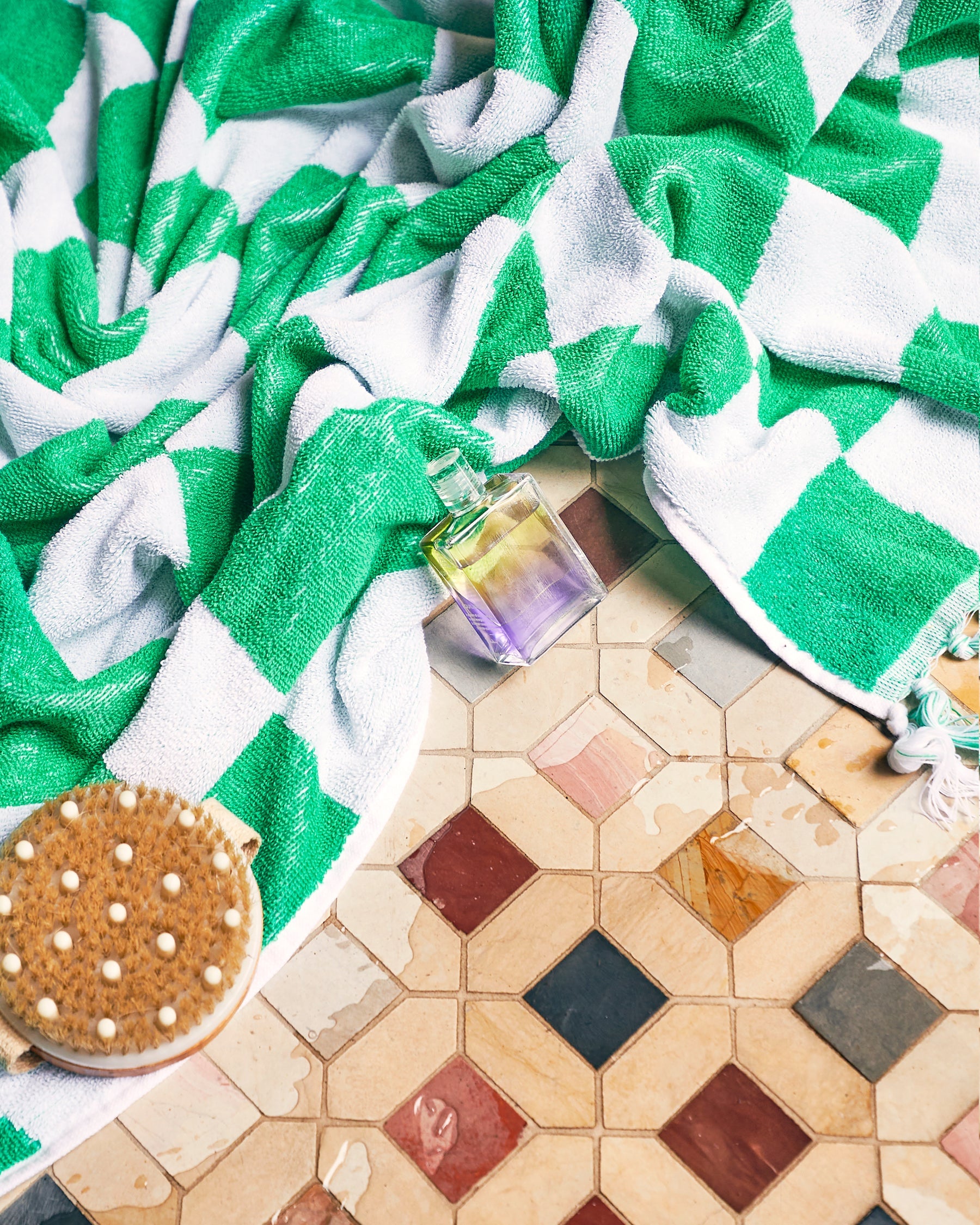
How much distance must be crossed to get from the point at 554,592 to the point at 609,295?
27 centimetres

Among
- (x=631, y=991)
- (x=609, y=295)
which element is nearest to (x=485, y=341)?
(x=609, y=295)

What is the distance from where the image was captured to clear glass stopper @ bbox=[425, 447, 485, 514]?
2.70 ft

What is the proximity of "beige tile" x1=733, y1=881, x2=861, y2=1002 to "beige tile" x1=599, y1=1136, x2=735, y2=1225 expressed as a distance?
15cm

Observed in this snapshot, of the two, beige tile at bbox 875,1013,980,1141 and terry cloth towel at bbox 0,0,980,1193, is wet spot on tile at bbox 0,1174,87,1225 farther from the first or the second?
beige tile at bbox 875,1013,980,1141

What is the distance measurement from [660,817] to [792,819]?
115 millimetres

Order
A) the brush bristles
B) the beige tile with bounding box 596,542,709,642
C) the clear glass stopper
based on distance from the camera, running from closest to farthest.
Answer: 1. the brush bristles
2. the clear glass stopper
3. the beige tile with bounding box 596,542,709,642

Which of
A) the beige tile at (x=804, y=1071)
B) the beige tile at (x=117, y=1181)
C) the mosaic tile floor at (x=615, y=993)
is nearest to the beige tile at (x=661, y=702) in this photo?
the mosaic tile floor at (x=615, y=993)

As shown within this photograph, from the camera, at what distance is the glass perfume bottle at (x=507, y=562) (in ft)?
2.75

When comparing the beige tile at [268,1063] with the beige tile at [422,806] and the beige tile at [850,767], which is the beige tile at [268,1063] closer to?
the beige tile at [422,806]

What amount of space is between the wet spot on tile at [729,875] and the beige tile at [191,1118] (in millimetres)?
403

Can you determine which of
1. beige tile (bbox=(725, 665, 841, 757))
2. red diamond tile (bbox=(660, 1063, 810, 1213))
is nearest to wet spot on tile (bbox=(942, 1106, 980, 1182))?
red diamond tile (bbox=(660, 1063, 810, 1213))

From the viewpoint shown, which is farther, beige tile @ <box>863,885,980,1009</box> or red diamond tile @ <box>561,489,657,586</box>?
red diamond tile @ <box>561,489,657,586</box>

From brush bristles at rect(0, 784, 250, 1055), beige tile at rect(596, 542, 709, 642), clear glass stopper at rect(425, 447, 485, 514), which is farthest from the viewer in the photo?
beige tile at rect(596, 542, 709, 642)

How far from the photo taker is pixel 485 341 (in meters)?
0.91
